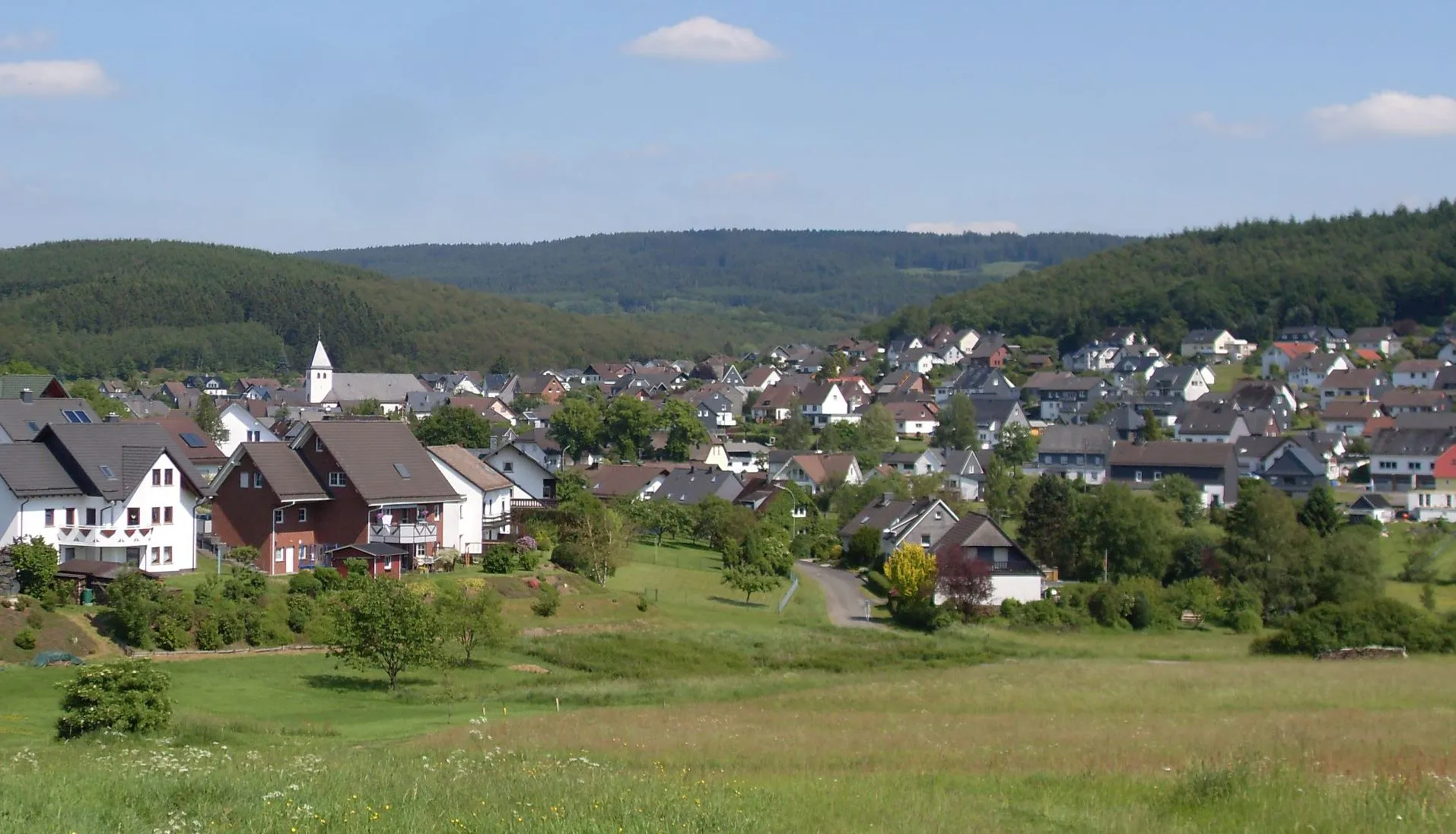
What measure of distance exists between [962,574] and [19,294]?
17627 cm

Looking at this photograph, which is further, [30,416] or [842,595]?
[842,595]

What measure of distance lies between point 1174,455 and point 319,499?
55.0 meters

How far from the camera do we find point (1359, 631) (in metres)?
41.5

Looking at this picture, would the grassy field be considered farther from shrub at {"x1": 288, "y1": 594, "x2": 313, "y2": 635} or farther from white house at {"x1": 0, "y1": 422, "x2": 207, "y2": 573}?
white house at {"x1": 0, "y1": 422, "x2": 207, "y2": 573}

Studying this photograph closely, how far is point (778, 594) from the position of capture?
49.3 metres

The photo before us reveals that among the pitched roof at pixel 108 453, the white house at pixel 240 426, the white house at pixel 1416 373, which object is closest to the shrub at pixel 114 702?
the pitched roof at pixel 108 453

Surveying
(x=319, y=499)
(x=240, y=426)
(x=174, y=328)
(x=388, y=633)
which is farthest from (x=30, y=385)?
(x=174, y=328)

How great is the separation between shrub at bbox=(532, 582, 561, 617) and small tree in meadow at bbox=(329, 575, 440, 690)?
357 inches

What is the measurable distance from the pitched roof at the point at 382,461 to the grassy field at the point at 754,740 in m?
3.52

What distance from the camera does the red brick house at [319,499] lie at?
133 ft

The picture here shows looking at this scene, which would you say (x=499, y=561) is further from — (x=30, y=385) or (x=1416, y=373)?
(x=1416, y=373)

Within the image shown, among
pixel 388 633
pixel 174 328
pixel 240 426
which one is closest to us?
pixel 388 633

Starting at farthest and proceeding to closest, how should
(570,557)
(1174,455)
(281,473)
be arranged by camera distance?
1. (1174,455)
2. (570,557)
3. (281,473)

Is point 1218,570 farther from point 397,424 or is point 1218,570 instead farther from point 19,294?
point 19,294
